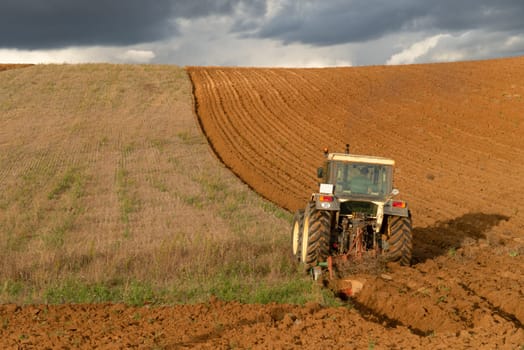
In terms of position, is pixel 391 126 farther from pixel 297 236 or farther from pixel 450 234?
pixel 297 236

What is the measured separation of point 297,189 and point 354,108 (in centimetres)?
1383

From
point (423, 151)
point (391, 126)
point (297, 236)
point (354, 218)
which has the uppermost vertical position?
point (391, 126)

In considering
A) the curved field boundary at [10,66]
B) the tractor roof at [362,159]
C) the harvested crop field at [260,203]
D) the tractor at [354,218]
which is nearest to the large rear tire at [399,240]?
the tractor at [354,218]

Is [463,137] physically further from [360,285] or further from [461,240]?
[360,285]

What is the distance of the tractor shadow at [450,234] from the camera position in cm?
1320

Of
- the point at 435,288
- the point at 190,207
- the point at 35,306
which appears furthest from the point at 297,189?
the point at 35,306

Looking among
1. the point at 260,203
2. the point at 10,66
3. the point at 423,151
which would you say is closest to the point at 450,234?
the point at 260,203

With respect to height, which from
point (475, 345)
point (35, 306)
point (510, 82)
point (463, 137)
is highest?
point (510, 82)

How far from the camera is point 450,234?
15023mm

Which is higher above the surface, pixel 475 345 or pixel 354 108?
pixel 354 108

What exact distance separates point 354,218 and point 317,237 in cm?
92

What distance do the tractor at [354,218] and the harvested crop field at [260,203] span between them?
58 centimetres

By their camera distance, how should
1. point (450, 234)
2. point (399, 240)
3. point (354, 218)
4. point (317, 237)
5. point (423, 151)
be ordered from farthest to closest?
1. point (423, 151)
2. point (450, 234)
3. point (354, 218)
4. point (399, 240)
5. point (317, 237)

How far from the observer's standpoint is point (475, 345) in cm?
680
